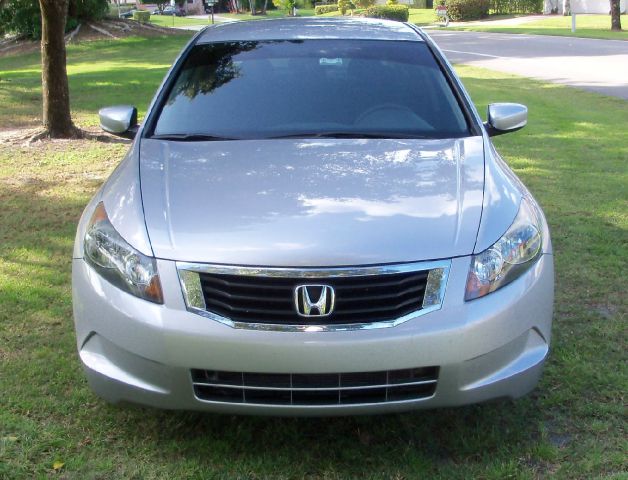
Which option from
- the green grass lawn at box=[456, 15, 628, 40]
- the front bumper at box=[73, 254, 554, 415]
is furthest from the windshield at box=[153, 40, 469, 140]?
the green grass lawn at box=[456, 15, 628, 40]

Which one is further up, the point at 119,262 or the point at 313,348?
the point at 119,262

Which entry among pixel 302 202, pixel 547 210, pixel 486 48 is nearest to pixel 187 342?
pixel 302 202

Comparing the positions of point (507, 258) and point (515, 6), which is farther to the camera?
point (515, 6)

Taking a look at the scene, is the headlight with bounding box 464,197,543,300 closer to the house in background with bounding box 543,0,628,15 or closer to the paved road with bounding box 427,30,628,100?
the paved road with bounding box 427,30,628,100

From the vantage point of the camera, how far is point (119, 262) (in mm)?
3059

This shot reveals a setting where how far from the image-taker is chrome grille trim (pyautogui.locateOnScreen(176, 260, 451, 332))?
2.81 metres

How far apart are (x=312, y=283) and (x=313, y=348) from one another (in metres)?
0.23

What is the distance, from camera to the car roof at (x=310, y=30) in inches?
188

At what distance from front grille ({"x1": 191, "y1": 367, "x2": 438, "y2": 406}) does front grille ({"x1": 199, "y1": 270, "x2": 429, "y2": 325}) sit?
0.20 m

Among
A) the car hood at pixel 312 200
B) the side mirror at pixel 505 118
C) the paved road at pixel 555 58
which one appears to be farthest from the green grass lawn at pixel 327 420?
the paved road at pixel 555 58

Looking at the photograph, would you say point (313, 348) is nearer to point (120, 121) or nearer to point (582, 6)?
point (120, 121)

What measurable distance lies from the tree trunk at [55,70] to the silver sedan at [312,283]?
23.0ft

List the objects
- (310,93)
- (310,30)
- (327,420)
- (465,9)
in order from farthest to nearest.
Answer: (465,9) < (310,30) < (310,93) < (327,420)

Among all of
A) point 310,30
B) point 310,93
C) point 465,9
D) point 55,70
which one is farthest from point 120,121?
point 465,9
